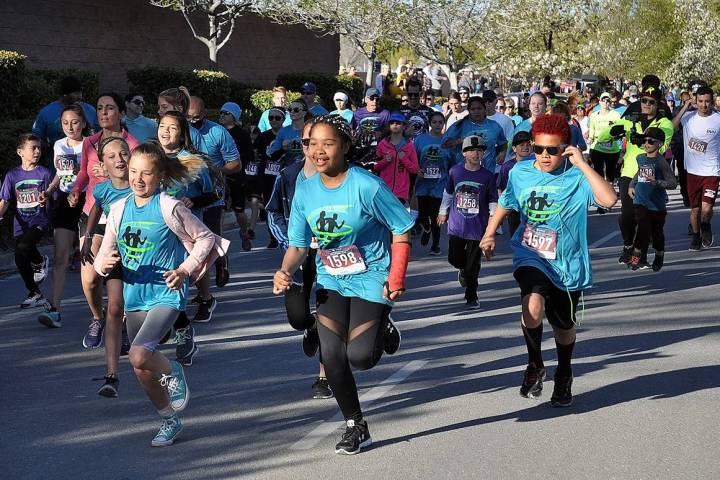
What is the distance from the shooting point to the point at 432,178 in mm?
14070

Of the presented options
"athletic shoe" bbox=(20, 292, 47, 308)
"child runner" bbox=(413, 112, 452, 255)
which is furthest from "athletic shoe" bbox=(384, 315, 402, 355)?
"child runner" bbox=(413, 112, 452, 255)

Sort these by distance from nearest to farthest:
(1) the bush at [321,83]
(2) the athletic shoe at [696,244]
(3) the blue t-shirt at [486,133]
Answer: (3) the blue t-shirt at [486,133], (2) the athletic shoe at [696,244], (1) the bush at [321,83]

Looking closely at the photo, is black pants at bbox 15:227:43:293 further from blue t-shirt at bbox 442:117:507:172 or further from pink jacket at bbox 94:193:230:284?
blue t-shirt at bbox 442:117:507:172

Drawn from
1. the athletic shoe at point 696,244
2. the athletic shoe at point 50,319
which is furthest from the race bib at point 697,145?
the athletic shoe at point 50,319

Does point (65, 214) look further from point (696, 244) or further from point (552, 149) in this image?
point (696, 244)

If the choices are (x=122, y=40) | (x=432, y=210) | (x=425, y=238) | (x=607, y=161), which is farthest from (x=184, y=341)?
(x=122, y=40)

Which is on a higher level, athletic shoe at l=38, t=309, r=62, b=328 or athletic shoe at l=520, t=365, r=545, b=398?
athletic shoe at l=38, t=309, r=62, b=328

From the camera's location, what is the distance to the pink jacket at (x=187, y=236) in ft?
21.3

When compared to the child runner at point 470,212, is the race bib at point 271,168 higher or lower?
higher

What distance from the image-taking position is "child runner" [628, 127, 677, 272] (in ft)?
41.1

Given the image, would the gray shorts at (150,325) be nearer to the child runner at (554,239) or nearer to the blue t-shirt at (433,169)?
the child runner at (554,239)

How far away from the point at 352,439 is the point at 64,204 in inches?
188

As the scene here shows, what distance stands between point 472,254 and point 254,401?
3770mm

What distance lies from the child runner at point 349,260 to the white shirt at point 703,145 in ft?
28.6
